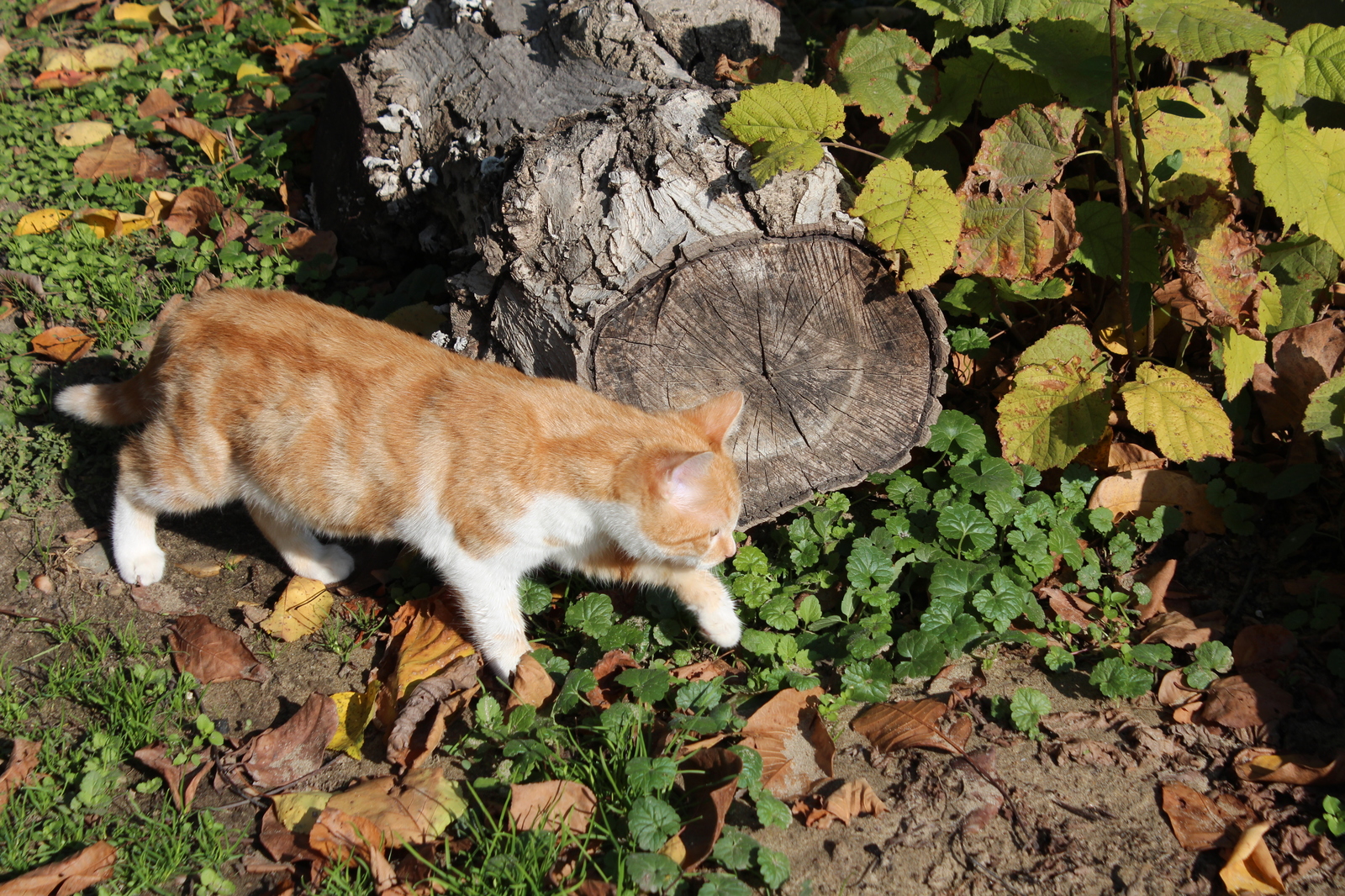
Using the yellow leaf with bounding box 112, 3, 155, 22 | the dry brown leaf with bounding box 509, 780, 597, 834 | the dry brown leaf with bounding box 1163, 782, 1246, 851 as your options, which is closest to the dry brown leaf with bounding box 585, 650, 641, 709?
the dry brown leaf with bounding box 509, 780, 597, 834

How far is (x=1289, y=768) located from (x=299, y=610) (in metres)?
3.20

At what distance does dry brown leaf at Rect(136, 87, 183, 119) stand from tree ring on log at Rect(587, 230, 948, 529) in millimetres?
3798

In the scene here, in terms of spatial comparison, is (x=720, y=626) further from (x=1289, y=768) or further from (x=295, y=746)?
(x=1289, y=768)

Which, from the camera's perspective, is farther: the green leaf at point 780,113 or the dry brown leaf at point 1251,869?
the green leaf at point 780,113

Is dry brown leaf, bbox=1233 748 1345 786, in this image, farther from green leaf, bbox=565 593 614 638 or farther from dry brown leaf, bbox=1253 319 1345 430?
green leaf, bbox=565 593 614 638

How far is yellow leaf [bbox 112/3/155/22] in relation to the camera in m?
5.86

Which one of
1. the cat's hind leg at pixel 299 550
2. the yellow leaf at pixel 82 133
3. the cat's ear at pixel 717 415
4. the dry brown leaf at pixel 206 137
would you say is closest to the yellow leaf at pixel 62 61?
the yellow leaf at pixel 82 133

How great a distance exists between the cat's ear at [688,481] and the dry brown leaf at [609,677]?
60 cm

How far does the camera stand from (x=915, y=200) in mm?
3080

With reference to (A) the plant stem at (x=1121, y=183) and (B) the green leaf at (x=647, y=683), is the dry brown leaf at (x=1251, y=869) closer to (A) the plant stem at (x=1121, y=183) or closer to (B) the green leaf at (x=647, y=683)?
(B) the green leaf at (x=647, y=683)

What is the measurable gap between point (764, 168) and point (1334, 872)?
2.52 meters

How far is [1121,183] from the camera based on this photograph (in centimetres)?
305

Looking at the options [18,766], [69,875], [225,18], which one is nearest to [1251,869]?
[69,875]

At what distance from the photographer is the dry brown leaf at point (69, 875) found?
2.38m
